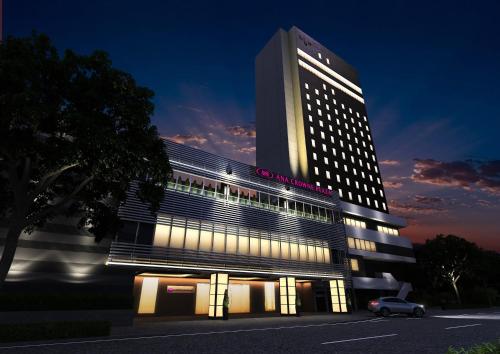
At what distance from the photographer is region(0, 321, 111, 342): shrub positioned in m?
11.4

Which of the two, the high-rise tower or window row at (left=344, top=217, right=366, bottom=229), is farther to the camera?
the high-rise tower

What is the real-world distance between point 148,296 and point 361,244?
103ft

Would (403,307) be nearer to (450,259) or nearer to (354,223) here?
(354,223)

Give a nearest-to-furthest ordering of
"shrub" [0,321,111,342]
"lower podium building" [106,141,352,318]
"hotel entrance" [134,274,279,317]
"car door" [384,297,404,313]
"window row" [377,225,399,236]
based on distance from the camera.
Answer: "shrub" [0,321,111,342]
"lower podium building" [106,141,352,318]
"car door" [384,297,404,313]
"hotel entrance" [134,274,279,317]
"window row" [377,225,399,236]

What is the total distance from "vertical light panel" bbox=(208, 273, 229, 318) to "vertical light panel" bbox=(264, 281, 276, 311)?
34.9ft


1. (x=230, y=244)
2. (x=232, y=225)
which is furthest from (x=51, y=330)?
(x=232, y=225)

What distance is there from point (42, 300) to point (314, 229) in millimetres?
26794

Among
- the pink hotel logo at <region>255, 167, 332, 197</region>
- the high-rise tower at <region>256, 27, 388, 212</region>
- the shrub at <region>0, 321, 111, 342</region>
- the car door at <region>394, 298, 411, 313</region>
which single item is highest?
the high-rise tower at <region>256, 27, 388, 212</region>

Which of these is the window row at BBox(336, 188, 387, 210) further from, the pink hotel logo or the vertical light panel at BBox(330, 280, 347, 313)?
the vertical light panel at BBox(330, 280, 347, 313)

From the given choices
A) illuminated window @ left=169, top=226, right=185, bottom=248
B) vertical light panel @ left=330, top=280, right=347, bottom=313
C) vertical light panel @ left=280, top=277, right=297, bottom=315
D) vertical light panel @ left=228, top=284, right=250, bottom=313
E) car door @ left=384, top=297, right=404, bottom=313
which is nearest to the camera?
illuminated window @ left=169, top=226, right=185, bottom=248

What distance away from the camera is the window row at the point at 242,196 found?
26.6 m

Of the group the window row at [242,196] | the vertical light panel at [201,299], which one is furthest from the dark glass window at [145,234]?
the vertical light panel at [201,299]

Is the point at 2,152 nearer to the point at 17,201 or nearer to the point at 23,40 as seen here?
the point at 17,201

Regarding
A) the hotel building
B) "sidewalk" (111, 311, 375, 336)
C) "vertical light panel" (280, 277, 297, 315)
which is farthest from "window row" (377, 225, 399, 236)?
"sidewalk" (111, 311, 375, 336)
